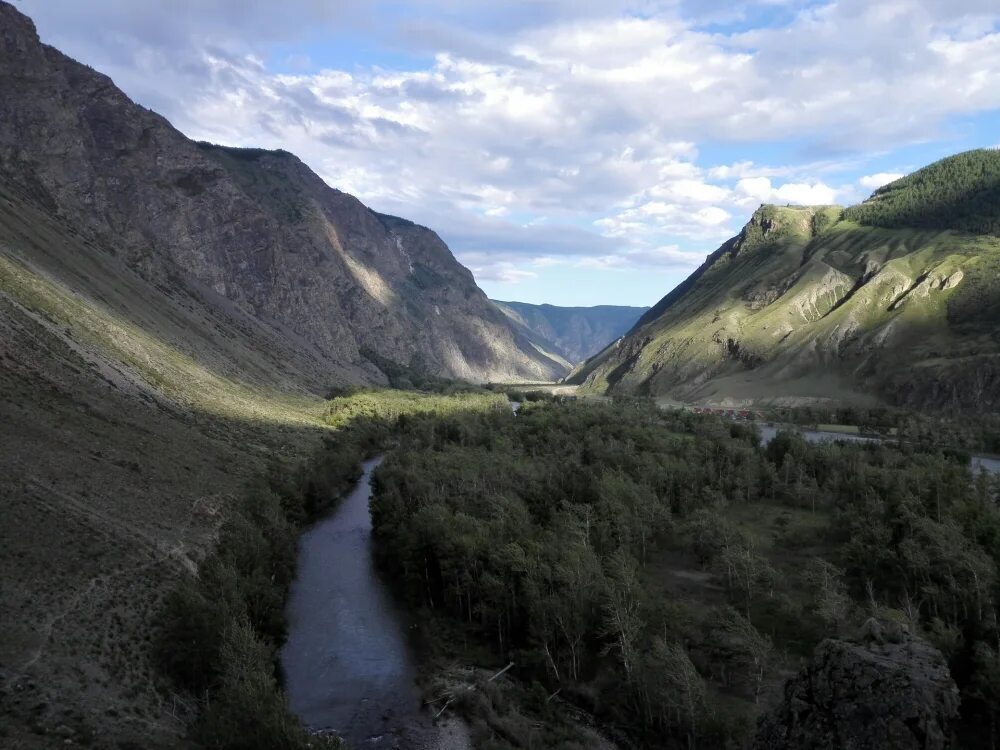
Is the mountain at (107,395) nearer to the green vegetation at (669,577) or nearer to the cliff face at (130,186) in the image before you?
the cliff face at (130,186)

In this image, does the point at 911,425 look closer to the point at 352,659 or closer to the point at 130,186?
the point at 352,659

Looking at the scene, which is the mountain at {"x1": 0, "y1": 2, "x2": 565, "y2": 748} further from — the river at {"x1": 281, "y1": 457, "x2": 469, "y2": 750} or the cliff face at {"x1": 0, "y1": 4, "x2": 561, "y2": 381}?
the river at {"x1": 281, "y1": 457, "x2": 469, "y2": 750}

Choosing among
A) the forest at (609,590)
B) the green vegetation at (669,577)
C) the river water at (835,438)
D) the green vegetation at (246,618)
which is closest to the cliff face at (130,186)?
the green vegetation at (246,618)

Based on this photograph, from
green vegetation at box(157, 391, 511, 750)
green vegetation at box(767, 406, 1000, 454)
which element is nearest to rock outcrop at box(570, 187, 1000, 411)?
green vegetation at box(767, 406, 1000, 454)

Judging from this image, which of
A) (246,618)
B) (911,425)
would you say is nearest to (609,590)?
(246,618)

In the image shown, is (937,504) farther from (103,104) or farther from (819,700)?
(103,104)

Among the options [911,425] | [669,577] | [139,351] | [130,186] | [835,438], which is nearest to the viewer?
[669,577]

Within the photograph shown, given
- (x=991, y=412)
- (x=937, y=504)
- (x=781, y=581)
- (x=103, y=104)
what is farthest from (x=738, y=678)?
(x=103, y=104)
